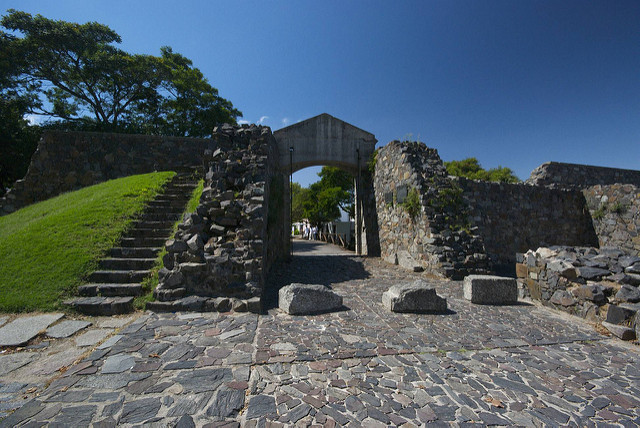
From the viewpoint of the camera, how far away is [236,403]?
2316 mm

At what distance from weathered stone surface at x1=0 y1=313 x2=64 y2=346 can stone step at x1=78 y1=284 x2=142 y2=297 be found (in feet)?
1.90

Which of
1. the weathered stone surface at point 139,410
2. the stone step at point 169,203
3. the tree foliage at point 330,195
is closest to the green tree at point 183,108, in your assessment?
the tree foliage at point 330,195

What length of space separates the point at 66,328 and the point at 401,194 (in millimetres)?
9062

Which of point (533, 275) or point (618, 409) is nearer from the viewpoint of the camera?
point (618, 409)

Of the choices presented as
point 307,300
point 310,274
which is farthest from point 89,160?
point 307,300

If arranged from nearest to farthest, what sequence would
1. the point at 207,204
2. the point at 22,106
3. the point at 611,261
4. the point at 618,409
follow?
the point at 618,409, the point at 611,261, the point at 207,204, the point at 22,106

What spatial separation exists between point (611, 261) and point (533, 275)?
1.32 m

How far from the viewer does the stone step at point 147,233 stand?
21.1ft

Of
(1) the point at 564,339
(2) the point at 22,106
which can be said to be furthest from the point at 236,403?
(2) the point at 22,106

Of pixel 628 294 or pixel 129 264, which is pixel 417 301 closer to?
pixel 628 294

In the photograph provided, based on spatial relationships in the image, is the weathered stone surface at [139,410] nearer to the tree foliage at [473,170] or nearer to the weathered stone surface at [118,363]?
the weathered stone surface at [118,363]

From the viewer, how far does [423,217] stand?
8.41 meters

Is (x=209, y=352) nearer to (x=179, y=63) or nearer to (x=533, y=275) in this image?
(x=533, y=275)

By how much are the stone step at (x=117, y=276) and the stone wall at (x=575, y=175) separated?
16900mm
